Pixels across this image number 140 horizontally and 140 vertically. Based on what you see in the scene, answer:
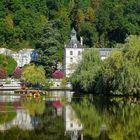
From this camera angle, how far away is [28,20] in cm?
9712

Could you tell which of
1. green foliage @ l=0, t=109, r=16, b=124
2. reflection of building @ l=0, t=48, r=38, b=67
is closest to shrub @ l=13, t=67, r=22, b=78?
reflection of building @ l=0, t=48, r=38, b=67

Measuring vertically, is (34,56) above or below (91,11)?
below

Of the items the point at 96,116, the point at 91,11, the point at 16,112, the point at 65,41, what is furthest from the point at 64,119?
the point at 91,11

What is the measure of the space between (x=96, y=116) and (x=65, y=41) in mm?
61047

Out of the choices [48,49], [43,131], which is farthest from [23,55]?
[43,131]

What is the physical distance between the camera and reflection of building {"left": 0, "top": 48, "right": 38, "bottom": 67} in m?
90.3

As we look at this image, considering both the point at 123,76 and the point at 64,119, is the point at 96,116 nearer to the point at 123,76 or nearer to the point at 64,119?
the point at 64,119

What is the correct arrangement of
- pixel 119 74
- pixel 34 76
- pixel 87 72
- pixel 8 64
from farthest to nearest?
pixel 8 64
pixel 34 76
pixel 87 72
pixel 119 74

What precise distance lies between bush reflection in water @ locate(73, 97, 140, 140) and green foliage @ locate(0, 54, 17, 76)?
4241 centimetres

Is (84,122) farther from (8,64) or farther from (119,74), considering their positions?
(8,64)

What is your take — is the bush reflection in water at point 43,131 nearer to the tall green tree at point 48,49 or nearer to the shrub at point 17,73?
the shrub at point 17,73

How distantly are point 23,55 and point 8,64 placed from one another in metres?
4.74

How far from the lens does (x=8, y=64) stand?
3425 inches

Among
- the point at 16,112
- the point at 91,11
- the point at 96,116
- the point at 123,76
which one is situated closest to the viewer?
the point at 96,116
